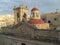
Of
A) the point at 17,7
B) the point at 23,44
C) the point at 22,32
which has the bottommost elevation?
the point at 23,44

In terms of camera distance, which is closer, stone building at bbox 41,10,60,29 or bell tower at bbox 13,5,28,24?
bell tower at bbox 13,5,28,24

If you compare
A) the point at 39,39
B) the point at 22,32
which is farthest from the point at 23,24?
the point at 39,39

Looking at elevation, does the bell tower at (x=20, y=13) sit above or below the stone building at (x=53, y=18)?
above

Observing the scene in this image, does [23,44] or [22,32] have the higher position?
[22,32]

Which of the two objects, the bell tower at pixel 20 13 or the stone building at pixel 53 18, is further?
the stone building at pixel 53 18

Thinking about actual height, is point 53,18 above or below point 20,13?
below

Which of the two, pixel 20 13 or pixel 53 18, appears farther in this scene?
pixel 53 18

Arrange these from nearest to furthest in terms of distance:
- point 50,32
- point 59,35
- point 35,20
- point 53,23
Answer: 1. point 59,35
2. point 50,32
3. point 35,20
4. point 53,23

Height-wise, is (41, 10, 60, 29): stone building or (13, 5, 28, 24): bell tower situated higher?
(13, 5, 28, 24): bell tower

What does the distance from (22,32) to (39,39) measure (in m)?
3.41

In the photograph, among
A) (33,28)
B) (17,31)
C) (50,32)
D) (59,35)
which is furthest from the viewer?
(17,31)

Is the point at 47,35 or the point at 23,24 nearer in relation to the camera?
the point at 47,35

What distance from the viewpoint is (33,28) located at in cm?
1752

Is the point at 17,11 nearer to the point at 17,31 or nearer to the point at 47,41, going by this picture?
the point at 17,31
